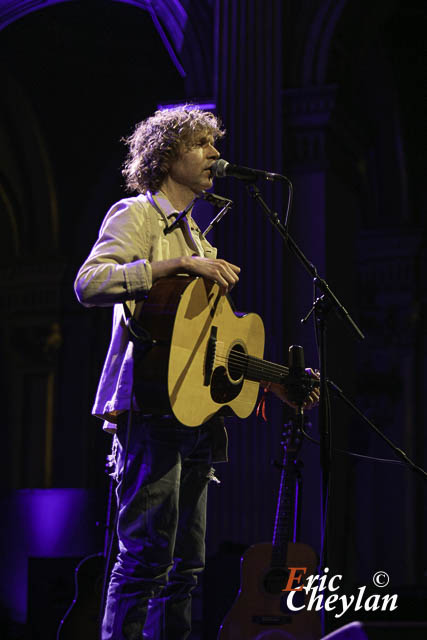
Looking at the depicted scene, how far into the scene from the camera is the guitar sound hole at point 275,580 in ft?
11.1

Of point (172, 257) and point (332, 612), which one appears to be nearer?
point (172, 257)

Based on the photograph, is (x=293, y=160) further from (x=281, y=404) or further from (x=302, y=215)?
(x=281, y=404)

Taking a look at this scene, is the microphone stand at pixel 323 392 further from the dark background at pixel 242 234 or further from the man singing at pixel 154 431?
the dark background at pixel 242 234

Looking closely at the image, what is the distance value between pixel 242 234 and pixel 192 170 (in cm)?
184

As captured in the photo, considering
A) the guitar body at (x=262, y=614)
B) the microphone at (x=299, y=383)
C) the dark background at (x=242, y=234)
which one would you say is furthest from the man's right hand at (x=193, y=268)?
the dark background at (x=242, y=234)

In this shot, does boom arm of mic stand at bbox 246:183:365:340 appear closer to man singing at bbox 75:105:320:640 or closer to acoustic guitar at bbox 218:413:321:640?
man singing at bbox 75:105:320:640

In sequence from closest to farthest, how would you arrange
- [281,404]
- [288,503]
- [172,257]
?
[172,257], [288,503], [281,404]

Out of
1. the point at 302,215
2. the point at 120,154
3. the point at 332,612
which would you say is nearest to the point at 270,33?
the point at 302,215

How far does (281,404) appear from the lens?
4.48 metres

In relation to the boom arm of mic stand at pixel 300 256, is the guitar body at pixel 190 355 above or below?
below

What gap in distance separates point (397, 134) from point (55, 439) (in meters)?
5.06

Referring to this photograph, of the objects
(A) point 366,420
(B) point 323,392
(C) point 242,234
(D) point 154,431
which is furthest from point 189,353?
(C) point 242,234

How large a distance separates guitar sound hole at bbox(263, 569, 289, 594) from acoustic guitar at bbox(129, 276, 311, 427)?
1.02 metres

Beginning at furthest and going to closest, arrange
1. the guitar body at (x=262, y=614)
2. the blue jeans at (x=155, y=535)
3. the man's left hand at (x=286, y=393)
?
1. the guitar body at (x=262, y=614)
2. the man's left hand at (x=286, y=393)
3. the blue jeans at (x=155, y=535)
